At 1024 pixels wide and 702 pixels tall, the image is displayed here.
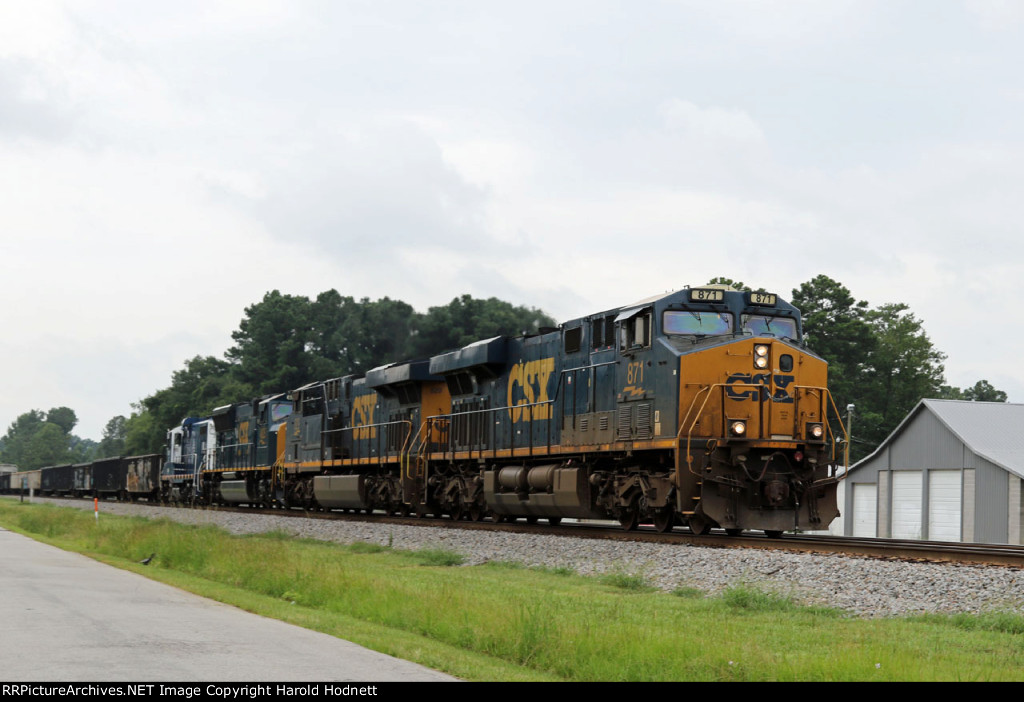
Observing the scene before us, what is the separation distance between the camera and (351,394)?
118 ft

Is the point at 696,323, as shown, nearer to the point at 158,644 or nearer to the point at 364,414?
the point at 158,644

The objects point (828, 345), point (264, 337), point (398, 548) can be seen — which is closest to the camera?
point (398, 548)

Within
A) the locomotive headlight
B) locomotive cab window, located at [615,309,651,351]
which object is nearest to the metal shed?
the locomotive headlight

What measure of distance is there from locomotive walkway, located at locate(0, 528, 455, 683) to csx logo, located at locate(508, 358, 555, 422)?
11.2 meters

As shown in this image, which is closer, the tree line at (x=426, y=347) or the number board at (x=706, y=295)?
the number board at (x=706, y=295)

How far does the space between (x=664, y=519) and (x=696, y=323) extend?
3.56 meters

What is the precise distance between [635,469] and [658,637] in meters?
10.8

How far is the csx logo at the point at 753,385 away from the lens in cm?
1878

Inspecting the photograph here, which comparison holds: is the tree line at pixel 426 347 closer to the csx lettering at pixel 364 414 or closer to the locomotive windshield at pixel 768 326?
the csx lettering at pixel 364 414

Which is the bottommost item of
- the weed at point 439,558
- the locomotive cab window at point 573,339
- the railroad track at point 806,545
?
the weed at point 439,558

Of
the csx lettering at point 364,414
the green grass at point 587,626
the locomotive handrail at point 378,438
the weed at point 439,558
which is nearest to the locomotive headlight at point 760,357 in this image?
the green grass at point 587,626
